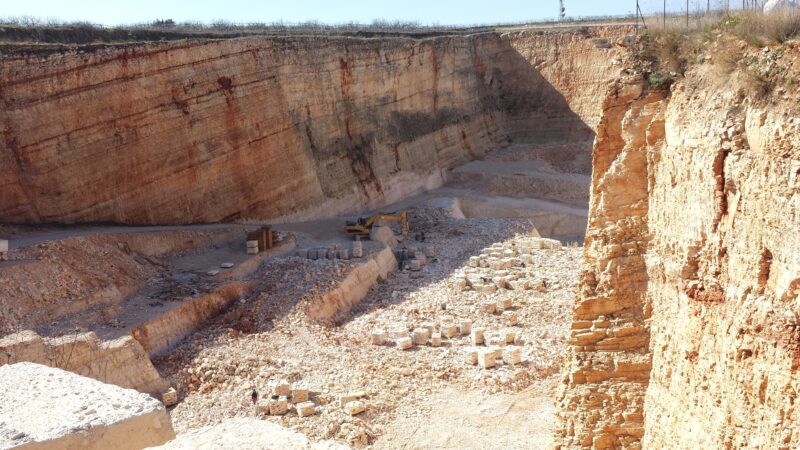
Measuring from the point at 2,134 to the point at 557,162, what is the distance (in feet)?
82.1

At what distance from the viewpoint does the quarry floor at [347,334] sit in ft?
52.7

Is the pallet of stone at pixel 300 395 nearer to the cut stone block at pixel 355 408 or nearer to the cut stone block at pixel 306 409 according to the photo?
the cut stone block at pixel 306 409

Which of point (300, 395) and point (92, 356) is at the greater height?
point (92, 356)

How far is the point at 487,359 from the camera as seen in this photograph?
1827cm

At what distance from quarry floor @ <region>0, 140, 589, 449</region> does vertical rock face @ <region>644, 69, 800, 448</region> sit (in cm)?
756

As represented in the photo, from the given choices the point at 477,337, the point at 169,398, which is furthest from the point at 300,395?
the point at 477,337

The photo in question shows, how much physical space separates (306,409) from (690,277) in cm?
1005

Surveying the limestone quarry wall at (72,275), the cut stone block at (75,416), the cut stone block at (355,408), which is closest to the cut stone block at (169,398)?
the limestone quarry wall at (72,275)

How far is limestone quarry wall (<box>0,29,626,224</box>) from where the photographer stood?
2330 centimetres

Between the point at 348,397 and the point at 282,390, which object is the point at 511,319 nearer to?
the point at 348,397

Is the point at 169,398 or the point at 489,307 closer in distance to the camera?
the point at 169,398

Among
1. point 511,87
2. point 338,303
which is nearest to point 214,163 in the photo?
point 338,303

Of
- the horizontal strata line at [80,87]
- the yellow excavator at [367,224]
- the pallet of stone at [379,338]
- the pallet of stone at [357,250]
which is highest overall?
the horizontal strata line at [80,87]

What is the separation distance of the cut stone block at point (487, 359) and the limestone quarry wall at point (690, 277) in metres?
8.86
